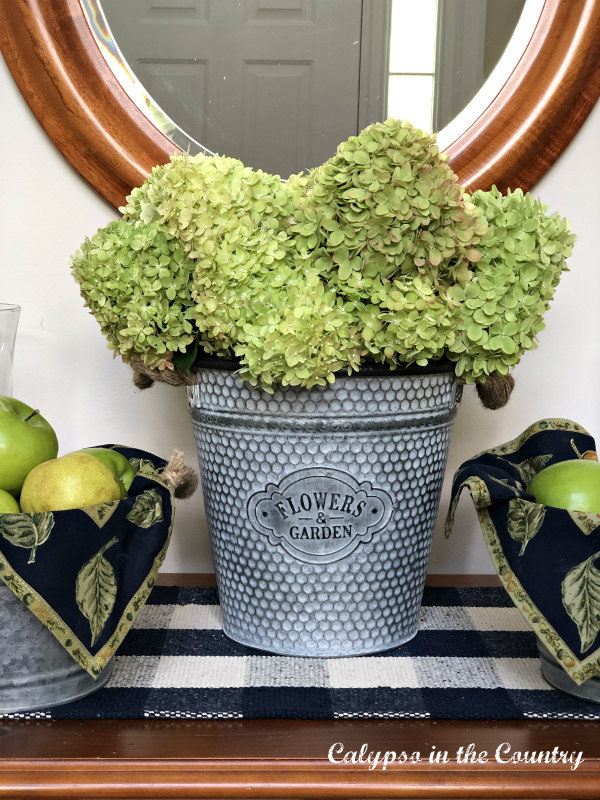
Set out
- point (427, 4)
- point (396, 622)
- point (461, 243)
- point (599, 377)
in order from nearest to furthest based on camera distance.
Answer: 1. point (461, 243)
2. point (396, 622)
3. point (427, 4)
4. point (599, 377)

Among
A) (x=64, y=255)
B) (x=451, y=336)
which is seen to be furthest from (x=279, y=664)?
(x=64, y=255)

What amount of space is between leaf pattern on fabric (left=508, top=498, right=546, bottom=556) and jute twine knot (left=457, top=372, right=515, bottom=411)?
0.14 metres

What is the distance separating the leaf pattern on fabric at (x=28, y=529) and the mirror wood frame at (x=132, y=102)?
1.47 feet

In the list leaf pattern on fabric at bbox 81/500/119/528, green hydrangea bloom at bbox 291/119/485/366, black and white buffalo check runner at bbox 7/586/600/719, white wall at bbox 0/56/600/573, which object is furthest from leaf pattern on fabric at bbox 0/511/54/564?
white wall at bbox 0/56/600/573

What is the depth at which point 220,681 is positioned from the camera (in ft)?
2.18

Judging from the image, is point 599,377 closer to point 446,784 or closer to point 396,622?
point 396,622

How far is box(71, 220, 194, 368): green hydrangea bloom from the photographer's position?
0.67m

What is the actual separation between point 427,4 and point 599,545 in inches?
24.2

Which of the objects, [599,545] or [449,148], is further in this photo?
[449,148]

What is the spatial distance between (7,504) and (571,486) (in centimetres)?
44

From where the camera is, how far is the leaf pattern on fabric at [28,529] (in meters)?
0.58

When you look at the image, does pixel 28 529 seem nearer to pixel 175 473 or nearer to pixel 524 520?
pixel 175 473

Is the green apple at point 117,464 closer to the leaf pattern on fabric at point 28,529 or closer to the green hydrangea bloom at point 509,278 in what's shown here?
the leaf pattern on fabric at point 28,529

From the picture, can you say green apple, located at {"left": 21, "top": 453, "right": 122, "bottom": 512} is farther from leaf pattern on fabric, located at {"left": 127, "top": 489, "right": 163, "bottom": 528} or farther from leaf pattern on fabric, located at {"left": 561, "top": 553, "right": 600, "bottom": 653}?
leaf pattern on fabric, located at {"left": 561, "top": 553, "right": 600, "bottom": 653}
